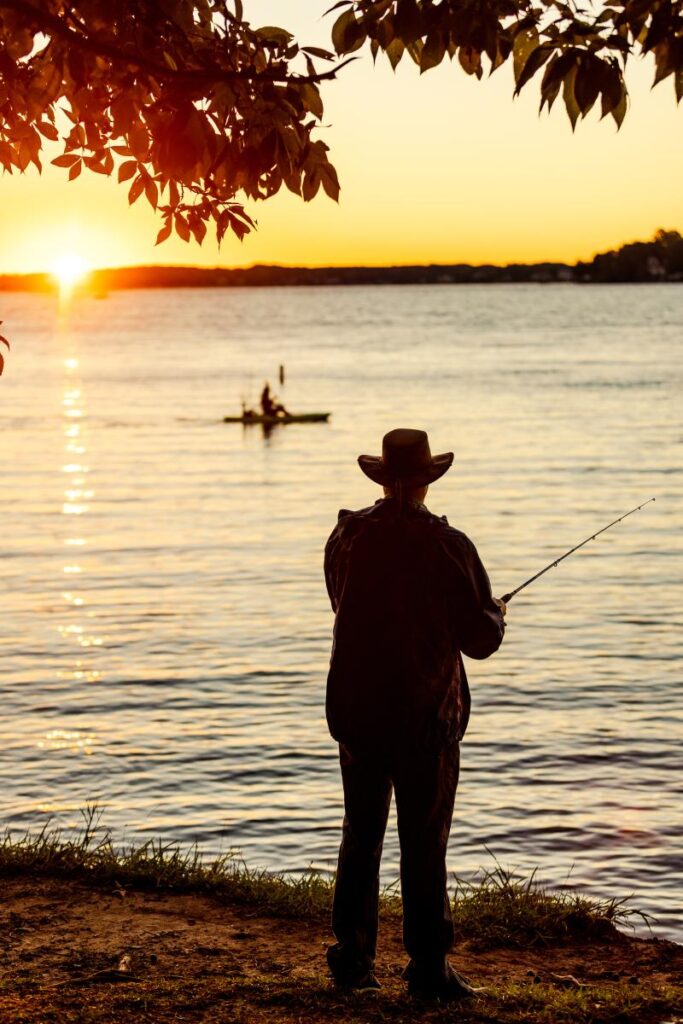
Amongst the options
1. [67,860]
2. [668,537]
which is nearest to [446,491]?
[668,537]

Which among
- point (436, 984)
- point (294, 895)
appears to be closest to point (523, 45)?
point (436, 984)

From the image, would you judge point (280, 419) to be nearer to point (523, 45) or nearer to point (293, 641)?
point (293, 641)

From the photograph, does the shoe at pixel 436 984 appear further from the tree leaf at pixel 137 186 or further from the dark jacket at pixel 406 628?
the tree leaf at pixel 137 186

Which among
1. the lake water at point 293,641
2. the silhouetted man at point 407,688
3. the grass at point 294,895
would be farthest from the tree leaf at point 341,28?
the lake water at point 293,641

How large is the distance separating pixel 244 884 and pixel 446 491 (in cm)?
2779

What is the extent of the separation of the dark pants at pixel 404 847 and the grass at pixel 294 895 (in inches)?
56.0

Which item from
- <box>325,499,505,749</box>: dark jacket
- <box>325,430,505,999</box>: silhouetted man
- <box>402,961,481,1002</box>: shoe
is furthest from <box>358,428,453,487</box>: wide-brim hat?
<box>402,961,481,1002</box>: shoe

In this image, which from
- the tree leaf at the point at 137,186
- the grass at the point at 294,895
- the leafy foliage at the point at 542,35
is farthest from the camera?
the grass at the point at 294,895

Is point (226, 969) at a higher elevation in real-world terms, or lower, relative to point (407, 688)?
lower

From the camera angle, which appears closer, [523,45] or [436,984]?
[523,45]

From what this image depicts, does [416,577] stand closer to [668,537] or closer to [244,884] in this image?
[244,884]

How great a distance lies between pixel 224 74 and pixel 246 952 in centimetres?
399

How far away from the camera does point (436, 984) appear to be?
6328 millimetres

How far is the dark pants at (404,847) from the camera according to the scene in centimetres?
626
